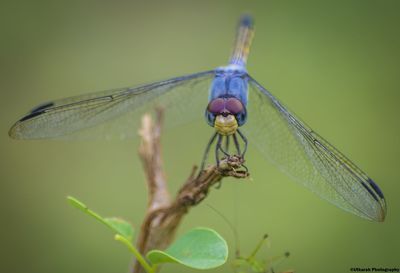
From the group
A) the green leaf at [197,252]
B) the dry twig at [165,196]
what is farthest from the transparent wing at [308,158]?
the green leaf at [197,252]

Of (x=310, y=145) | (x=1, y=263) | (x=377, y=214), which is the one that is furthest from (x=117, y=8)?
(x=377, y=214)

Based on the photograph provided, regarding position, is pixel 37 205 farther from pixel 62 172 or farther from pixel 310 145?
pixel 310 145

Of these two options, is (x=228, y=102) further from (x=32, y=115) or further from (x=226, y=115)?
(x=32, y=115)

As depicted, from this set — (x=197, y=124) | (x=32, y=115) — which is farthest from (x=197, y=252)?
(x=197, y=124)

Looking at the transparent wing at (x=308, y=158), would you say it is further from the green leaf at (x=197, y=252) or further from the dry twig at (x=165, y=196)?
the green leaf at (x=197, y=252)

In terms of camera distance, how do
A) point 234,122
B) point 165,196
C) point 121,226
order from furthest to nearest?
point 234,122, point 165,196, point 121,226
